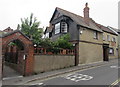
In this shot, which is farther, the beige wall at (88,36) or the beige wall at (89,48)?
the beige wall at (88,36)

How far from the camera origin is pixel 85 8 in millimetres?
21375

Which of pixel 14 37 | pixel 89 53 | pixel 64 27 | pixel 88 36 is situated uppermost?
pixel 64 27

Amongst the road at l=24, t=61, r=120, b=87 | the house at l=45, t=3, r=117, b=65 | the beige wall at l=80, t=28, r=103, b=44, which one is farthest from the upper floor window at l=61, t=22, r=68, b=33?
the road at l=24, t=61, r=120, b=87

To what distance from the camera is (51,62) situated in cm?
1423

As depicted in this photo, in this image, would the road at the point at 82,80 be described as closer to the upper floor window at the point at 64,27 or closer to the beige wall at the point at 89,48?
the beige wall at the point at 89,48

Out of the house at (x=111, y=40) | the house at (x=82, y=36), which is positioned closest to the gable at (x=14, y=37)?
the house at (x=82, y=36)

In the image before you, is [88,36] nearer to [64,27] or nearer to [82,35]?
[82,35]

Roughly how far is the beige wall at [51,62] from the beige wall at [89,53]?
222 cm

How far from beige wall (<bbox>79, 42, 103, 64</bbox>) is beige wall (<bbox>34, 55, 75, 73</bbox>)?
7.29ft

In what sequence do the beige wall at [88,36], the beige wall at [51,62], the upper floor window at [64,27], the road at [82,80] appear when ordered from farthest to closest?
the upper floor window at [64,27], the beige wall at [88,36], the beige wall at [51,62], the road at [82,80]

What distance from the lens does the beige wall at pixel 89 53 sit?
1861 centimetres

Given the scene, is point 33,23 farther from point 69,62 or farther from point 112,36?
point 112,36

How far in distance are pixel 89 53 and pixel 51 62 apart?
321 inches

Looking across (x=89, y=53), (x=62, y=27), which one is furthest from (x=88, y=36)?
(x=62, y=27)
